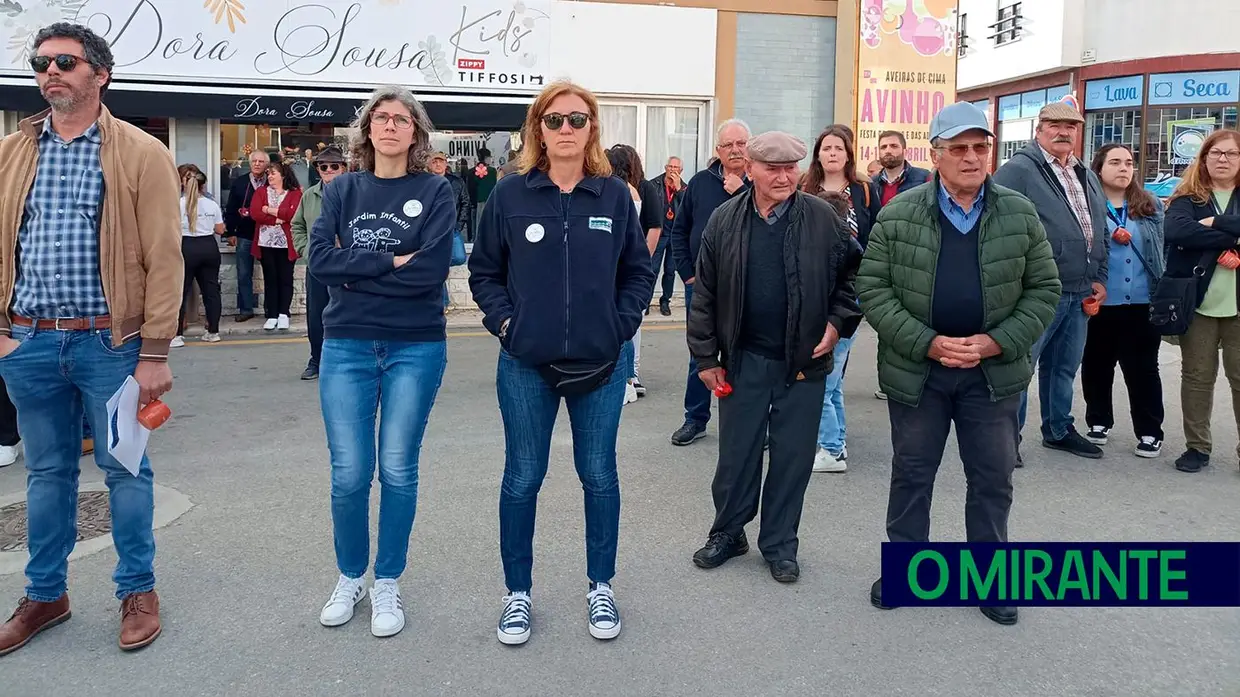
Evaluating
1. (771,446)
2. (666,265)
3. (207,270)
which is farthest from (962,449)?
(207,270)

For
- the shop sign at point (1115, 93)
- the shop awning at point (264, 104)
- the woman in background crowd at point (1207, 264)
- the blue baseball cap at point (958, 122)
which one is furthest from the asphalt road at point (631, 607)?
the shop sign at point (1115, 93)

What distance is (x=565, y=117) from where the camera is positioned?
3.67m

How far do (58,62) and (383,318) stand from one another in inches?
53.7

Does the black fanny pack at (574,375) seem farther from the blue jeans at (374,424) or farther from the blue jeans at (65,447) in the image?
the blue jeans at (65,447)

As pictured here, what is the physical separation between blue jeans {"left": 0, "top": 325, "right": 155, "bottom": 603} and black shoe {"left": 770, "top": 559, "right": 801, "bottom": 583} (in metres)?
2.45

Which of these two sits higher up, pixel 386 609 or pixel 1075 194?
pixel 1075 194

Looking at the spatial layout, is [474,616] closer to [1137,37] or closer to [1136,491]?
[1136,491]

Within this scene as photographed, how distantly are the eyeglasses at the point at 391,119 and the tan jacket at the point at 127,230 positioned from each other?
752mm

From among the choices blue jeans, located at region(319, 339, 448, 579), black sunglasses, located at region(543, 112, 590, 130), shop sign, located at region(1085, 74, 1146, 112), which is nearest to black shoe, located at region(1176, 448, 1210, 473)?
black sunglasses, located at region(543, 112, 590, 130)

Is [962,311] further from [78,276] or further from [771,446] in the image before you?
[78,276]

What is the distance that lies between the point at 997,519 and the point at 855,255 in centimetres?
120

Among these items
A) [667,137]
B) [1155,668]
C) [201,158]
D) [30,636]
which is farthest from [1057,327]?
[201,158]

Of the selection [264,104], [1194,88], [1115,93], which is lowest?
[264,104]

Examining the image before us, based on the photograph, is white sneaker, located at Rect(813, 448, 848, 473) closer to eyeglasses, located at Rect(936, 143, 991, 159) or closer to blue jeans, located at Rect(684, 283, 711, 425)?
blue jeans, located at Rect(684, 283, 711, 425)
